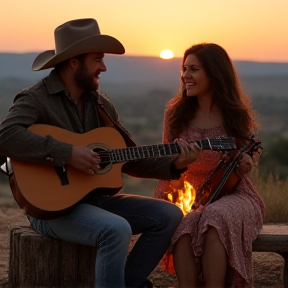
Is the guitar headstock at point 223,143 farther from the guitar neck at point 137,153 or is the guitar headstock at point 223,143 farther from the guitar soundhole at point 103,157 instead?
the guitar soundhole at point 103,157

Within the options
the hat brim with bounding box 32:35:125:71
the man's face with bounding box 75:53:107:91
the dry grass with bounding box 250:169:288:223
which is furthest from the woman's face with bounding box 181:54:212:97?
the dry grass with bounding box 250:169:288:223

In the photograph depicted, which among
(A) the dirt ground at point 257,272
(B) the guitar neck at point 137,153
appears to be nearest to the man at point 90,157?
(B) the guitar neck at point 137,153

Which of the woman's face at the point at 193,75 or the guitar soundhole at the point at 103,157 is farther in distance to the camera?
the woman's face at the point at 193,75

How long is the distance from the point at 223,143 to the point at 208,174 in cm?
42

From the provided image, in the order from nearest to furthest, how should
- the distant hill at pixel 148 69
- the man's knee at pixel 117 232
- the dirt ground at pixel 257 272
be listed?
the man's knee at pixel 117 232 < the dirt ground at pixel 257 272 < the distant hill at pixel 148 69

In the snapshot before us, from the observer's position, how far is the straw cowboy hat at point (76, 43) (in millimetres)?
5504

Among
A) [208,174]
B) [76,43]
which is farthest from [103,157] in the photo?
[208,174]

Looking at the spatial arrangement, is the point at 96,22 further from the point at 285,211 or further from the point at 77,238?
the point at 285,211

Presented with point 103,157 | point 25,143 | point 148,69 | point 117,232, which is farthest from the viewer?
point 148,69

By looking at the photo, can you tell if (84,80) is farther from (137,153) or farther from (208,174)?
(208,174)

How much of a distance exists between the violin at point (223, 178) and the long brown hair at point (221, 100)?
0.17 meters

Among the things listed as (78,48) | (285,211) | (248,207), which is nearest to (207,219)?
(248,207)

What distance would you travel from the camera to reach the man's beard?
18.0 feet

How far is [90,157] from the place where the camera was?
5.29m
